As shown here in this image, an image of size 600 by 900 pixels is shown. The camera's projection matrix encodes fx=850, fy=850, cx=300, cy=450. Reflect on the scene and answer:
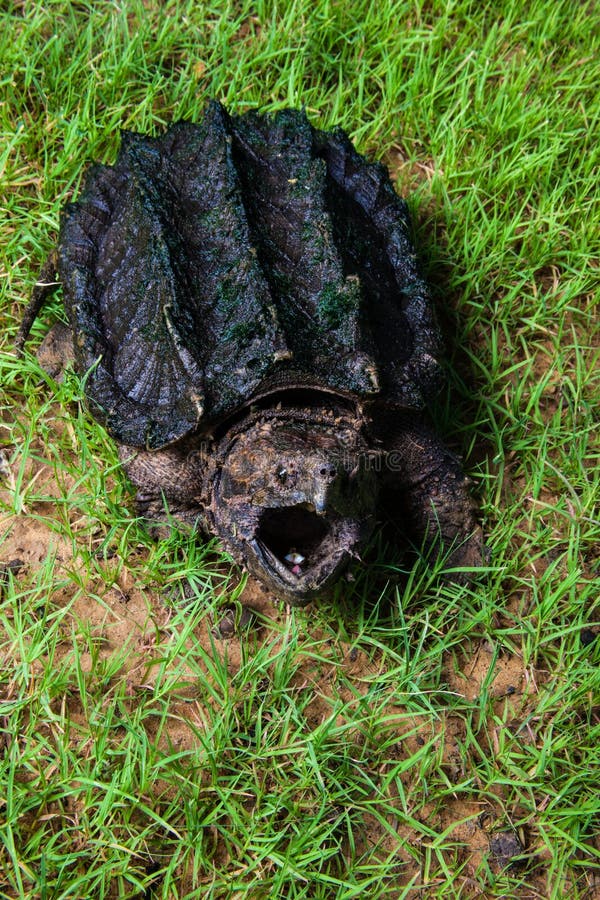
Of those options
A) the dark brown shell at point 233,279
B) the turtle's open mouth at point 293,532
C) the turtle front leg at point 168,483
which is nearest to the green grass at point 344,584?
the turtle front leg at point 168,483

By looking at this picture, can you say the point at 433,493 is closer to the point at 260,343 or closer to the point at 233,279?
the point at 260,343

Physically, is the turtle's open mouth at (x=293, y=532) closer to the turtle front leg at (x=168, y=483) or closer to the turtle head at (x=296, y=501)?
the turtle head at (x=296, y=501)

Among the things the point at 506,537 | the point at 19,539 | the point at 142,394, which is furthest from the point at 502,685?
the point at 19,539

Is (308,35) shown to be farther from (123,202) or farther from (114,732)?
(114,732)

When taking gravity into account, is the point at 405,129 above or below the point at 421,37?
below

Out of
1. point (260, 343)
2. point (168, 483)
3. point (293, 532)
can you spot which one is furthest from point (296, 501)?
point (168, 483)
